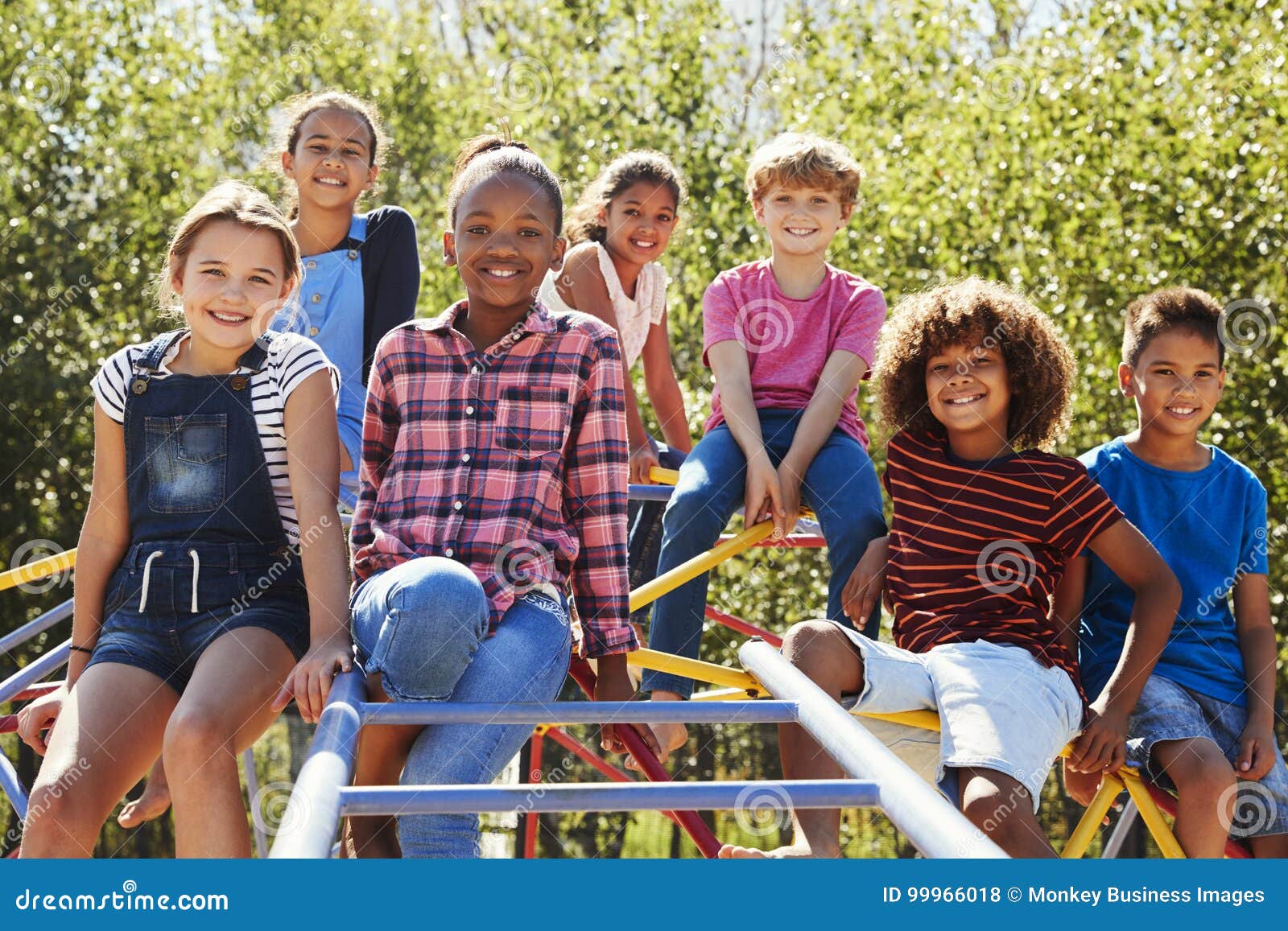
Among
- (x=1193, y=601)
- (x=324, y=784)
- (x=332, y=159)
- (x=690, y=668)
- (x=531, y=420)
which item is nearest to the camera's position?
(x=324, y=784)

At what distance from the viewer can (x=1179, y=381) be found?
2.85 meters

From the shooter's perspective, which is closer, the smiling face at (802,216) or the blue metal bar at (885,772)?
the blue metal bar at (885,772)

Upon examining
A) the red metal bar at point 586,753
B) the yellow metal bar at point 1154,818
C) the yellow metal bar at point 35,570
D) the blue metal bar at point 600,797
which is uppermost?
the yellow metal bar at point 35,570

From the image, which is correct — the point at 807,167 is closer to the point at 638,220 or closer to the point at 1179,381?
the point at 638,220

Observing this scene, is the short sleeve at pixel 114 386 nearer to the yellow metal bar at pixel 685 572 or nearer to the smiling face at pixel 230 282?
the smiling face at pixel 230 282

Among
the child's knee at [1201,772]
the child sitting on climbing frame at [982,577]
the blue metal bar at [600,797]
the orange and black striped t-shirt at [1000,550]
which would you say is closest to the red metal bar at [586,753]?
the child sitting on climbing frame at [982,577]

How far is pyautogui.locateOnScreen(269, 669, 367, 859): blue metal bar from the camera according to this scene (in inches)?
51.6

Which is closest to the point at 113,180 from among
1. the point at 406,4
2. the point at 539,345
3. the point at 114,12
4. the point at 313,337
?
the point at 114,12

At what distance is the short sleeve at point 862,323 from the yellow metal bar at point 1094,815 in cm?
106

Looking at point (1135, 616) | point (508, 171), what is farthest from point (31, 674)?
point (1135, 616)

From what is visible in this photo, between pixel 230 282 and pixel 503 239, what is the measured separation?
1.48 ft

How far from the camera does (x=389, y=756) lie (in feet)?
6.55

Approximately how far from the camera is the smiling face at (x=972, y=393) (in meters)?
2.72

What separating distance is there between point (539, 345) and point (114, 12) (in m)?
7.46
